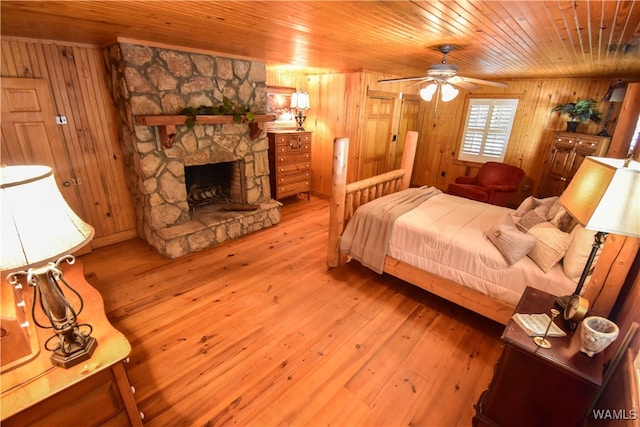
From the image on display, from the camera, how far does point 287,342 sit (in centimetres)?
227

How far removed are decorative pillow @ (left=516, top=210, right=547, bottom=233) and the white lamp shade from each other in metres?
3.81

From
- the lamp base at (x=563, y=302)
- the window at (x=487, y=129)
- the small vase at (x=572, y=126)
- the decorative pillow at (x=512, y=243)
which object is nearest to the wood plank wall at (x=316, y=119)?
the window at (x=487, y=129)

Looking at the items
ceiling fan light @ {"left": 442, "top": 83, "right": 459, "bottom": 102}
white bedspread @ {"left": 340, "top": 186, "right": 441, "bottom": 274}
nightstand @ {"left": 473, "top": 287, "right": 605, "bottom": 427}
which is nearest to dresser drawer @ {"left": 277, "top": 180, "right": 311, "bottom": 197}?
white bedspread @ {"left": 340, "top": 186, "right": 441, "bottom": 274}

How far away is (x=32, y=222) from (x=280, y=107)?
15.5 feet

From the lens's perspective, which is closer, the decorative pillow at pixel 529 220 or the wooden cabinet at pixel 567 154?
the decorative pillow at pixel 529 220

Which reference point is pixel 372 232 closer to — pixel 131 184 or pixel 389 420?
pixel 389 420

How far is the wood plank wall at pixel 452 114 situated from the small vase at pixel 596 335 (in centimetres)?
409

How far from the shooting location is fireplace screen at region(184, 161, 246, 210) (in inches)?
162

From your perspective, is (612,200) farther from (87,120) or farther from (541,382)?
(87,120)

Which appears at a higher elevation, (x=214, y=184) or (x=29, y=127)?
(x=29, y=127)

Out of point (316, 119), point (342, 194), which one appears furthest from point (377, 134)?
point (342, 194)

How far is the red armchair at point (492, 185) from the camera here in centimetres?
438

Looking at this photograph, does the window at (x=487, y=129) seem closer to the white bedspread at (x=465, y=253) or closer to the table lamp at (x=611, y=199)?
the white bedspread at (x=465, y=253)

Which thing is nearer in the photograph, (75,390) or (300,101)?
(75,390)
